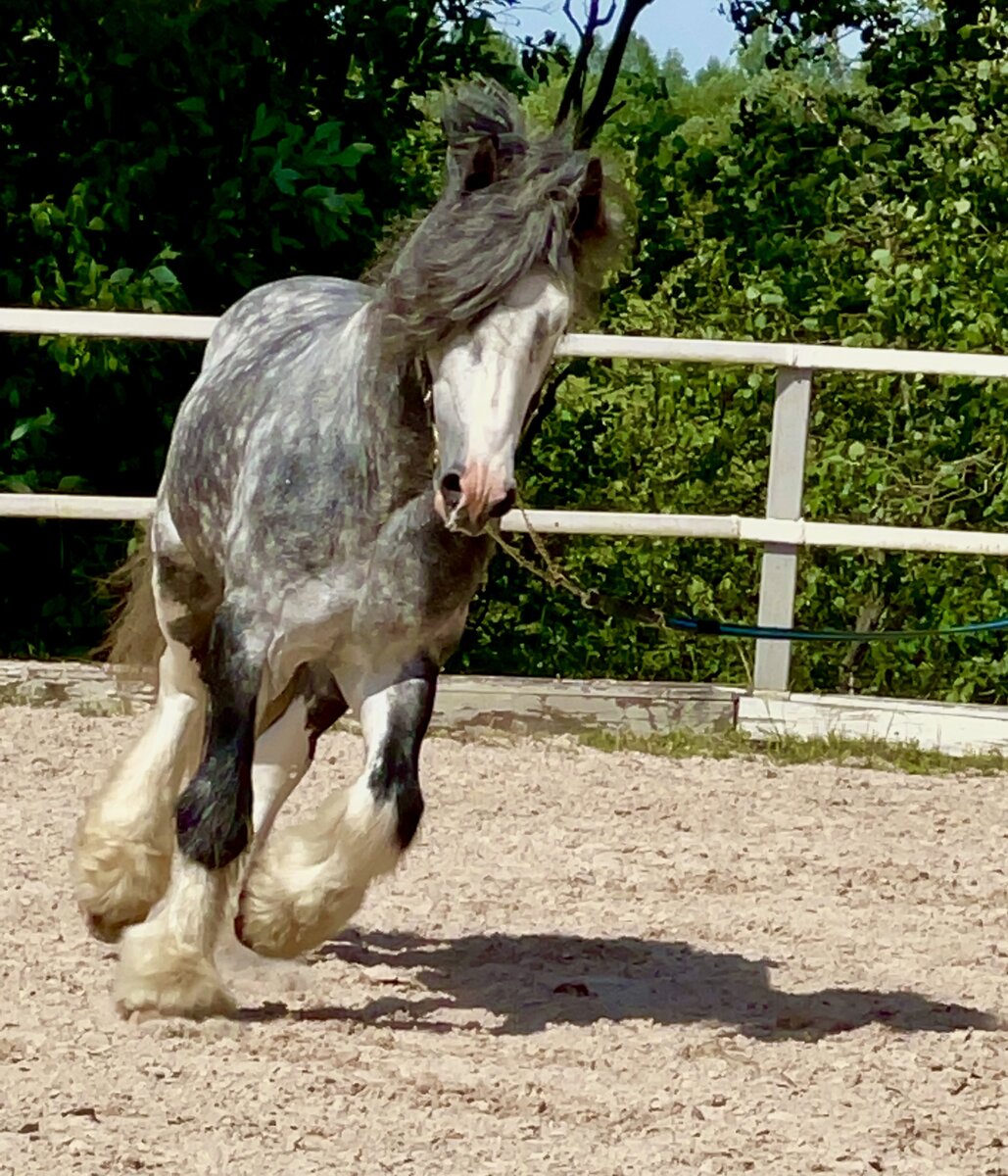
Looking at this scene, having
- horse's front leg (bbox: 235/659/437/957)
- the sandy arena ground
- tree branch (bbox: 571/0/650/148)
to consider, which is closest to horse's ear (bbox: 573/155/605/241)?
horse's front leg (bbox: 235/659/437/957)

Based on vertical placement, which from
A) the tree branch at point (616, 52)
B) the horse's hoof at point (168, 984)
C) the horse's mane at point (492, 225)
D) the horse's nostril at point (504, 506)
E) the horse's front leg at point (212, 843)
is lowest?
the horse's hoof at point (168, 984)

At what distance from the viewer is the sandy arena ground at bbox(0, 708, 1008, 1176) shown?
3398 mm

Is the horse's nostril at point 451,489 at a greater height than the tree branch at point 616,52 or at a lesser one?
lesser

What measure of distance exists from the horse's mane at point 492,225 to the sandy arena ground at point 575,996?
1.28m

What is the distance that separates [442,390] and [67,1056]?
4.18 feet

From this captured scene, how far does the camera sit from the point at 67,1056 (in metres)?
3.75

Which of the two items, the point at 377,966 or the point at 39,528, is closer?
the point at 377,966

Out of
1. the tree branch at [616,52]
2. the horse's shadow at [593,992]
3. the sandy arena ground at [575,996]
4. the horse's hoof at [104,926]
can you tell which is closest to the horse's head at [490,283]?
the sandy arena ground at [575,996]

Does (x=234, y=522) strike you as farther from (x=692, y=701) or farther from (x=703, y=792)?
(x=692, y=701)

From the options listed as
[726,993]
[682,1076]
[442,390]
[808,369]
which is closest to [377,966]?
[726,993]

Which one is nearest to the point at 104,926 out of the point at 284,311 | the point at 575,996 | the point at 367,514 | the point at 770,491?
the point at 575,996

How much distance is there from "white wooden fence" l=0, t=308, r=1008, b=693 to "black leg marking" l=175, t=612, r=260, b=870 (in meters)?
3.42

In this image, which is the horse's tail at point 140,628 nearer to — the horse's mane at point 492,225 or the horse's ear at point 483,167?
the horse's mane at point 492,225

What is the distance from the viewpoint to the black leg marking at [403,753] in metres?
4.11
